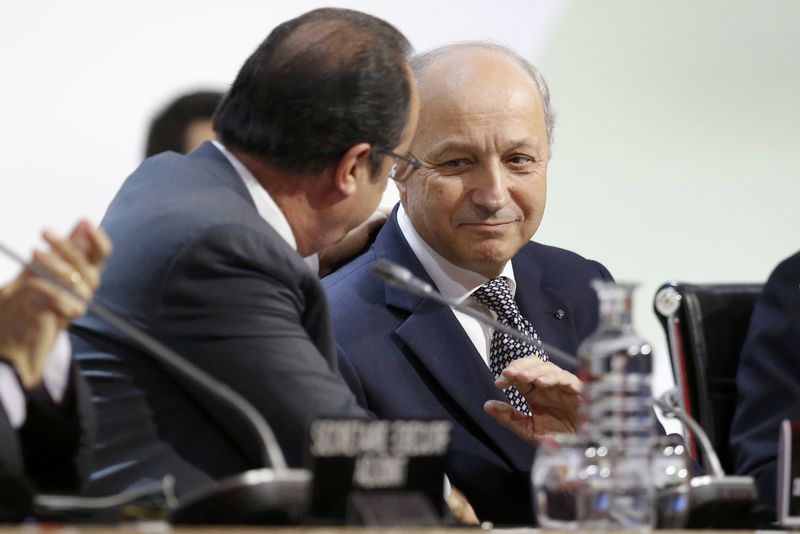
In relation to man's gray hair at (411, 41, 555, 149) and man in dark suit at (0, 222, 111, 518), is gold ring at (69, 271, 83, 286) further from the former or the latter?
man's gray hair at (411, 41, 555, 149)

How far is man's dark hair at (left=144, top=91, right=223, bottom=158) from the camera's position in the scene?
388 cm

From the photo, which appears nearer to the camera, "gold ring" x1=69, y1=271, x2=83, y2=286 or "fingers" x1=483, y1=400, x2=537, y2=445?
"gold ring" x1=69, y1=271, x2=83, y2=286

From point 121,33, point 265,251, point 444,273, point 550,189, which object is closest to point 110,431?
point 265,251

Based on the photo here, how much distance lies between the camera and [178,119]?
4.03 metres

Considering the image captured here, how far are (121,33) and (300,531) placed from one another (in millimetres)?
2345

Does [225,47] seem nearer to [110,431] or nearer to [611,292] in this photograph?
[110,431]

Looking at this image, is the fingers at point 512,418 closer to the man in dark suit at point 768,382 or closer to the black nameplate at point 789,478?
the man in dark suit at point 768,382

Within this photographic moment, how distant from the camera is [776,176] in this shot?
4.77 meters

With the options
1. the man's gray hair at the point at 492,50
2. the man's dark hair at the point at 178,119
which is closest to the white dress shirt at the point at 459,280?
the man's gray hair at the point at 492,50

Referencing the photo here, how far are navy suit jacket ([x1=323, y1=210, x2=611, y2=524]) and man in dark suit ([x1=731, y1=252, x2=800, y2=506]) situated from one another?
1.23ft

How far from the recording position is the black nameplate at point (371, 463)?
1.49 m

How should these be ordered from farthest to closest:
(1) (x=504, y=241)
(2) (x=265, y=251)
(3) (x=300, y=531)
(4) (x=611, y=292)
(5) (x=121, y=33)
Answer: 1. (5) (x=121, y=33)
2. (1) (x=504, y=241)
3. (2) (x=265, y=251)
4. (4) (x=611, y=292)
5. (3) (x=300, y=531)

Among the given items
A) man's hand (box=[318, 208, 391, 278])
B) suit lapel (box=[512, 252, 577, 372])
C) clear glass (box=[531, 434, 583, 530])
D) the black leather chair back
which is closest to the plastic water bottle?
clear glass (box=[531, 434, 583, 530])

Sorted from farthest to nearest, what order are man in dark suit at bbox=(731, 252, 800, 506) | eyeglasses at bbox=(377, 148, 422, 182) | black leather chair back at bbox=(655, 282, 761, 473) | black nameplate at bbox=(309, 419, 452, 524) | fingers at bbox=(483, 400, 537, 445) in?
black leather chair back at bbox=(655, 282, 761, 473)
man in dark suit at bbox=(731, 252, 800, 506)
fingers at bbox=(483, 400, 537, 445)
eyeglasses at bbox=(377, 148, 422, 182)
black nameplate at bbox=(309, 419, 452, 524)
